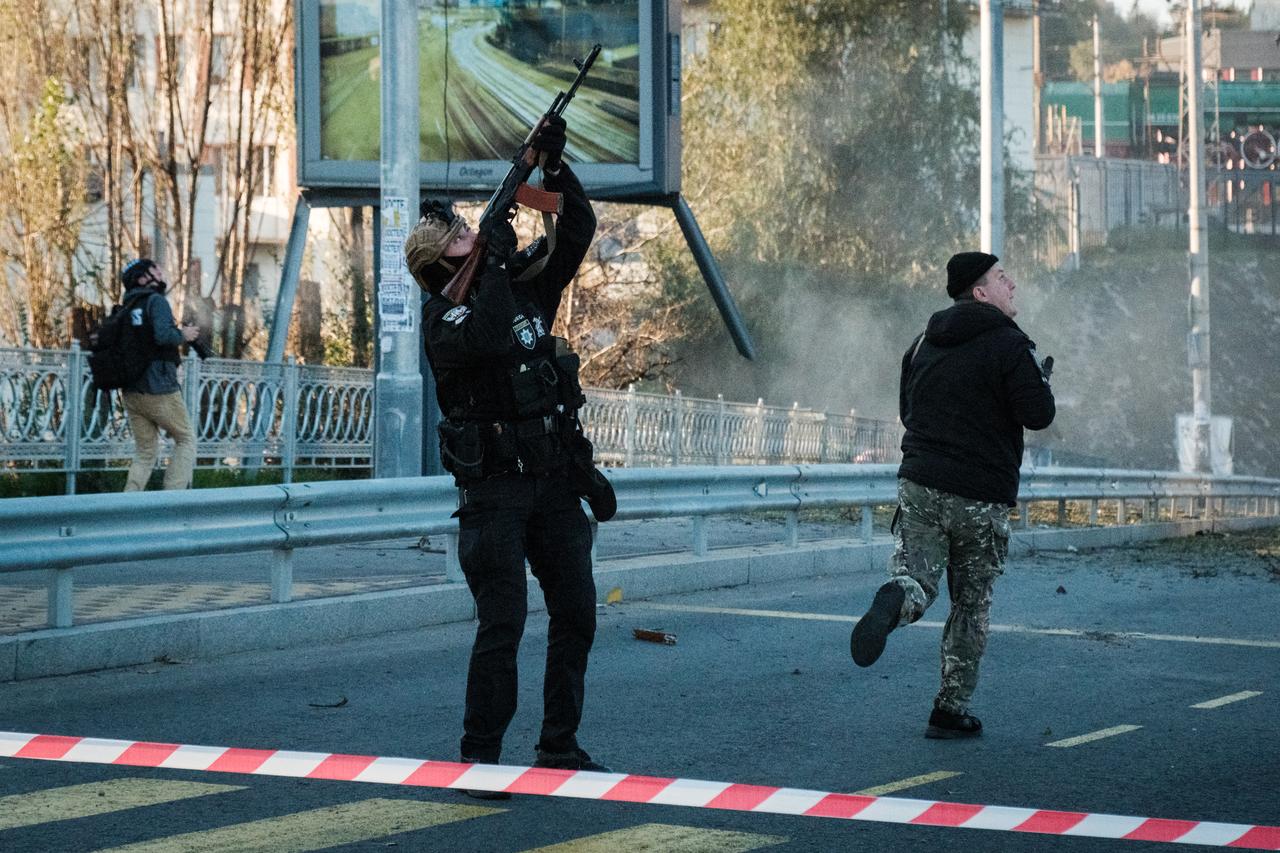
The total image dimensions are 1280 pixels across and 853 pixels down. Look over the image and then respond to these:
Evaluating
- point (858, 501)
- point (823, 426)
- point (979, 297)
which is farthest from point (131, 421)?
point (823, 426)

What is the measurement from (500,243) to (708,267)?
11562mm

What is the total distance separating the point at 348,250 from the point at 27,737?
24.6m

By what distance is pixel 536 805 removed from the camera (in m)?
5.33

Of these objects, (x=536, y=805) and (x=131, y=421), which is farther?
(x=131, y=421)

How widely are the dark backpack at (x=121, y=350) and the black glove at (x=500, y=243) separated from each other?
8.22 metres

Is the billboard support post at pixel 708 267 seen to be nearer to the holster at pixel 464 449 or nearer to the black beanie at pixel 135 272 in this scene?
the black beanie at pixel 135 272

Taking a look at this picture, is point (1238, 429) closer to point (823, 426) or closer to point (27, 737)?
point (823, 426)

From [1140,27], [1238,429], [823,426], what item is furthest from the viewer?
[1140,27]

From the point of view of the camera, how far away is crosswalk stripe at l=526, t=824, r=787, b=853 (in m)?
4.75

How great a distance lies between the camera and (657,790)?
4.37 m

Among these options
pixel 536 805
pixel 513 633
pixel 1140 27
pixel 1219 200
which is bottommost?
pixel 536 805

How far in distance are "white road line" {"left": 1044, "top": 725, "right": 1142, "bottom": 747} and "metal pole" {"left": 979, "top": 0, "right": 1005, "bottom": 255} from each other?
13.5m

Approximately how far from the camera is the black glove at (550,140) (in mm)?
5652

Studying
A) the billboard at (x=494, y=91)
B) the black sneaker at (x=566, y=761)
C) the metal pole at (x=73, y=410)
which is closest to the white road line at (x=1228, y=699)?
the black sneaker at (x=566, y=761)
